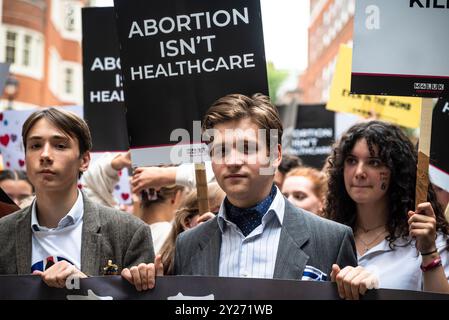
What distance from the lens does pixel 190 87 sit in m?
4.87

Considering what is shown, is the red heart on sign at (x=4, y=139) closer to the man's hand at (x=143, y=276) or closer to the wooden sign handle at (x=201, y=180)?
the wooden sign handle at (x=201, y=180)

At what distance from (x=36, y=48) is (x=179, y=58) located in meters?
33.6

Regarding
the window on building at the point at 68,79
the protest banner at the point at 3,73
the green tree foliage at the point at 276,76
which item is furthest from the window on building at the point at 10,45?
the green tree foliage at the point at 276,76

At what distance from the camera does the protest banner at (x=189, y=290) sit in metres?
3.61

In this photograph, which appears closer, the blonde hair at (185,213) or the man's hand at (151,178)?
the blonde hair at (185,213)

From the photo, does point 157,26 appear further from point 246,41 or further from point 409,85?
point 409,85

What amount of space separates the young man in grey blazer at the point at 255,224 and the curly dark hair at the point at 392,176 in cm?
92

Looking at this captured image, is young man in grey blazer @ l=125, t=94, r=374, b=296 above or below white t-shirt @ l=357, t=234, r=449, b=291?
above

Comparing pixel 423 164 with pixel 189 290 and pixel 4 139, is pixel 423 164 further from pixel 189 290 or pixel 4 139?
pixel 4 139

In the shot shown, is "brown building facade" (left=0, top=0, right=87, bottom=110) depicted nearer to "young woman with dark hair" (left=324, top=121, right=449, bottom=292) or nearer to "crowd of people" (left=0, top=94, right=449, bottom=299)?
"young woman with dark hair" (left=324, top=121, right=449, bottom=292)

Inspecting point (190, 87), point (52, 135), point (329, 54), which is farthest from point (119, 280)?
point (329, 54)

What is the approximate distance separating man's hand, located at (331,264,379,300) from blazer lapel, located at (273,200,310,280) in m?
0.27

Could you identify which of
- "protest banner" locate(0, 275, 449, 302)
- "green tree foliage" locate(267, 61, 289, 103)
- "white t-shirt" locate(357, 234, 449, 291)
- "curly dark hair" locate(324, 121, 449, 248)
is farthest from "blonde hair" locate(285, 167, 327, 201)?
"green tree foliage" locate(267, 61, 289, 103)

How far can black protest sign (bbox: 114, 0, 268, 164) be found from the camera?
4801 millimetres
